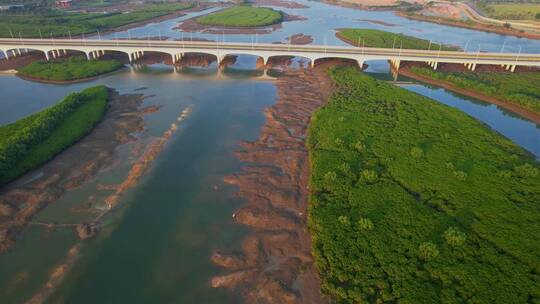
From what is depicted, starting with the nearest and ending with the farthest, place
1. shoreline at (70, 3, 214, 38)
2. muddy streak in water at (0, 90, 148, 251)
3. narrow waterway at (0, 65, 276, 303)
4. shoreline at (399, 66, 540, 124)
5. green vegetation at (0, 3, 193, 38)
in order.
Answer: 1. narrow waterway at (0, 65, 276, 303)
2. muddy streak in water at (0, 90, 148, 251)
3. shoreline at (399, 66, 540, 124)
4. green vegetation at (0, 3, 193, 38)
5. shoreline at (70, 3, 214, 38)

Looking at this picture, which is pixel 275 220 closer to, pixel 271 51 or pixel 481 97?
pixel 481 97

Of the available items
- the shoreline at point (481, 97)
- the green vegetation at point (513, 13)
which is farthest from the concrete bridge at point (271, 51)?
the green vegetation at point (513, 13)

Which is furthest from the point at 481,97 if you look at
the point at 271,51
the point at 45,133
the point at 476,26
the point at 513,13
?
the point at 513,13

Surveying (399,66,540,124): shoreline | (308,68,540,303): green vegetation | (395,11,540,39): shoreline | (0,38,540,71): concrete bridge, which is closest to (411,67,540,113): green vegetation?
(399,66,540,124): shoreline

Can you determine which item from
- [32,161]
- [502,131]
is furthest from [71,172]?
[502,131]

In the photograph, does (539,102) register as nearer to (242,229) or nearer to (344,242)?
(344,242)

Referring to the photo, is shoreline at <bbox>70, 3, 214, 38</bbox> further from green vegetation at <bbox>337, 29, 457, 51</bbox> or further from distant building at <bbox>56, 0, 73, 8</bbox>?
green vegetation at <bbox>337, 29, 457, 51</bbox>

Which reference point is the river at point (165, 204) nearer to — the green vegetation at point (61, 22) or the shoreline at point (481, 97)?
the shoreline at point (481, 97)
